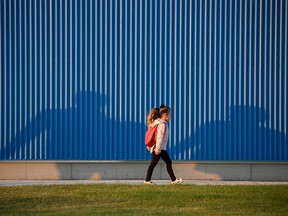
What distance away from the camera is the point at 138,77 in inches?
574

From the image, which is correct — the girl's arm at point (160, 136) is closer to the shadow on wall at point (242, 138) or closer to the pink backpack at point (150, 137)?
the pink backpack at point (150, 137)

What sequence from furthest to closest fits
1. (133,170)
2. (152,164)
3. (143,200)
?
(133,170) → (152,164) → (143,200)

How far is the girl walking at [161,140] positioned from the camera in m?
13.3

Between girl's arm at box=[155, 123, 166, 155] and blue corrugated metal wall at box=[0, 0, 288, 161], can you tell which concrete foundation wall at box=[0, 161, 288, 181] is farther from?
girl's arm at box=[155, 123, 166, 155]

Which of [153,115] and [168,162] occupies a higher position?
[153,115]

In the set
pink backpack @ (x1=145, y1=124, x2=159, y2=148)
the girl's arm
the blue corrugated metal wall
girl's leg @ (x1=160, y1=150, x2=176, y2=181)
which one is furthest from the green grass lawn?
the blue corrugated metal wall

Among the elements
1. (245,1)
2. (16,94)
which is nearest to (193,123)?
(245,1)

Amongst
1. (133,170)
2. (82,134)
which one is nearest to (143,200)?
(133,170)

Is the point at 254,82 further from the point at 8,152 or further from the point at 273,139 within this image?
the point at 8,152

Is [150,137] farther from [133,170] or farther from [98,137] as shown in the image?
[98,137]

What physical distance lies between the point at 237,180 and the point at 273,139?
1.14 metres

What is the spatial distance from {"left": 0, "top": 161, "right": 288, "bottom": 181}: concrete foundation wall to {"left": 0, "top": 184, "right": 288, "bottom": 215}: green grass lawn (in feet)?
4.30

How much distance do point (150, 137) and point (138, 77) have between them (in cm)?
168

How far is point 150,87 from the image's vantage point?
47.8 ft
